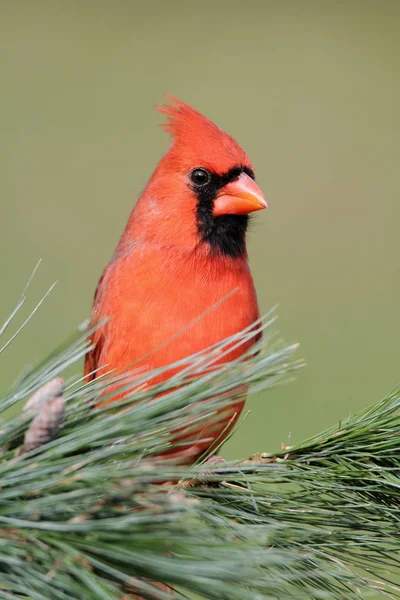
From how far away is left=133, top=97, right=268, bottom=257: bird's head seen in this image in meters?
2.19

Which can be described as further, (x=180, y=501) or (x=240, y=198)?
(x=240, y=198)

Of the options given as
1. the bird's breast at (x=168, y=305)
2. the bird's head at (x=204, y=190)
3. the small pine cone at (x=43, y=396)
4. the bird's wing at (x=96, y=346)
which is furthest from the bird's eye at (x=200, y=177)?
the small pine cone at (x=43, y=396)

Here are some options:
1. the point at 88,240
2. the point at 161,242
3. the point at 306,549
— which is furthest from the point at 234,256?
the point at 88,240

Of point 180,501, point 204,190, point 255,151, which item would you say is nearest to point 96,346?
point 204,190

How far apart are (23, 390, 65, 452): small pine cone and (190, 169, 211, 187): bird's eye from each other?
124 cm

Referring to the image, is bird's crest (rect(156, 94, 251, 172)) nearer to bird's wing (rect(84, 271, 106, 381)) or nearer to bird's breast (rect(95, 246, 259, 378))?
bird's breast (rect(95, 246, 259, 378))

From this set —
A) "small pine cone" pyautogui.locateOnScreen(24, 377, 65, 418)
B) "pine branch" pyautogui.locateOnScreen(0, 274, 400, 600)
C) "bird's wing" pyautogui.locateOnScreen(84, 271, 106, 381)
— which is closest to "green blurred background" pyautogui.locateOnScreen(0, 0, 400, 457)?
"bird's wing" pyautogui.locateOnScreen(84, 271, 106, 381)

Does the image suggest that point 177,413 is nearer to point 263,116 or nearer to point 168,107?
point 168,107

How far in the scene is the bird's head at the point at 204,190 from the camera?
7.18ft

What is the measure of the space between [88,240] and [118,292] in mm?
3489

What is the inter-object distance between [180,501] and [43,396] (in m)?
0.20

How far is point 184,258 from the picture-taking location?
2.13 meters

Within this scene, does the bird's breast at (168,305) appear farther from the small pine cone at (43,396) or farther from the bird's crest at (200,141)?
the small pine cone at (43,396)

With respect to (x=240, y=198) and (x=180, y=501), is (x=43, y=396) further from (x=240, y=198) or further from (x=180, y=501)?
(x=240, y=198)
